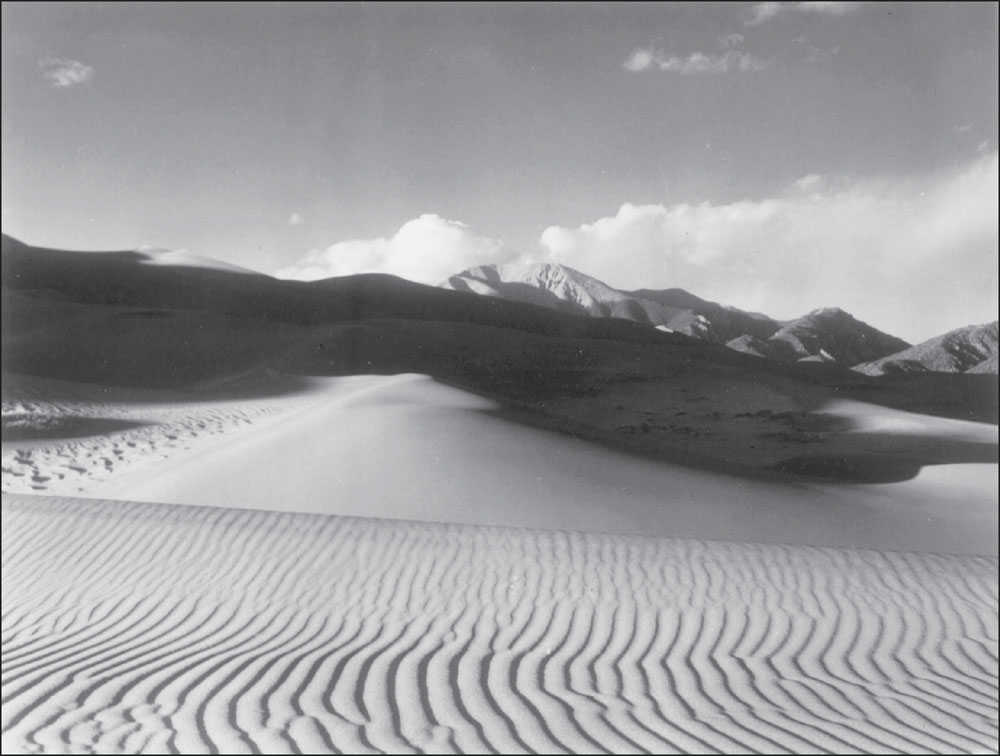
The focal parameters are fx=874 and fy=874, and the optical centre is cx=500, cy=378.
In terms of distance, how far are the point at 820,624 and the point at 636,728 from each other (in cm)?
315

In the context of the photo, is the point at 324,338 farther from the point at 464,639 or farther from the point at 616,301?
the point at 464,639

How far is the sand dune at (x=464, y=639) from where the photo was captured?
13.3 feet

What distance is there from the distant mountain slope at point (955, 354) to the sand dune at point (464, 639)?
7.92 metres

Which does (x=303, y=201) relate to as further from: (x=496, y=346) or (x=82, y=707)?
(x=82, y=707)

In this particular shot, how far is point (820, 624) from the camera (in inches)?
262

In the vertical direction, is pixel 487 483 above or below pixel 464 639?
above

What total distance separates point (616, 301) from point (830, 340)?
422 centimetres

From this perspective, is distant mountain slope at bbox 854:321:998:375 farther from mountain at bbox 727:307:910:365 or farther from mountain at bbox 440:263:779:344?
mountain at bbox 440:263:779:344

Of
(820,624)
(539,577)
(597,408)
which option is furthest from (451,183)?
(820,624)

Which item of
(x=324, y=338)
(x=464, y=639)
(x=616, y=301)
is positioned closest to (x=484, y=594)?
(x=464, y=639)

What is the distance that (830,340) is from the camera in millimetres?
17047

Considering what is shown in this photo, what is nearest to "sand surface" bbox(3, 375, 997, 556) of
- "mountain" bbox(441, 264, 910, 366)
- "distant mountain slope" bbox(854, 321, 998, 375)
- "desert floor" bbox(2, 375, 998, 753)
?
"desert floor" bbox(2, 375, 998, 753)

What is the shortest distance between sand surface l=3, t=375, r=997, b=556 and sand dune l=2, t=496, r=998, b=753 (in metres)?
1.86

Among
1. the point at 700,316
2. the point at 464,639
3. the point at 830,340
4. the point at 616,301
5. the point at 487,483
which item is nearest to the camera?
the point at 464,639
